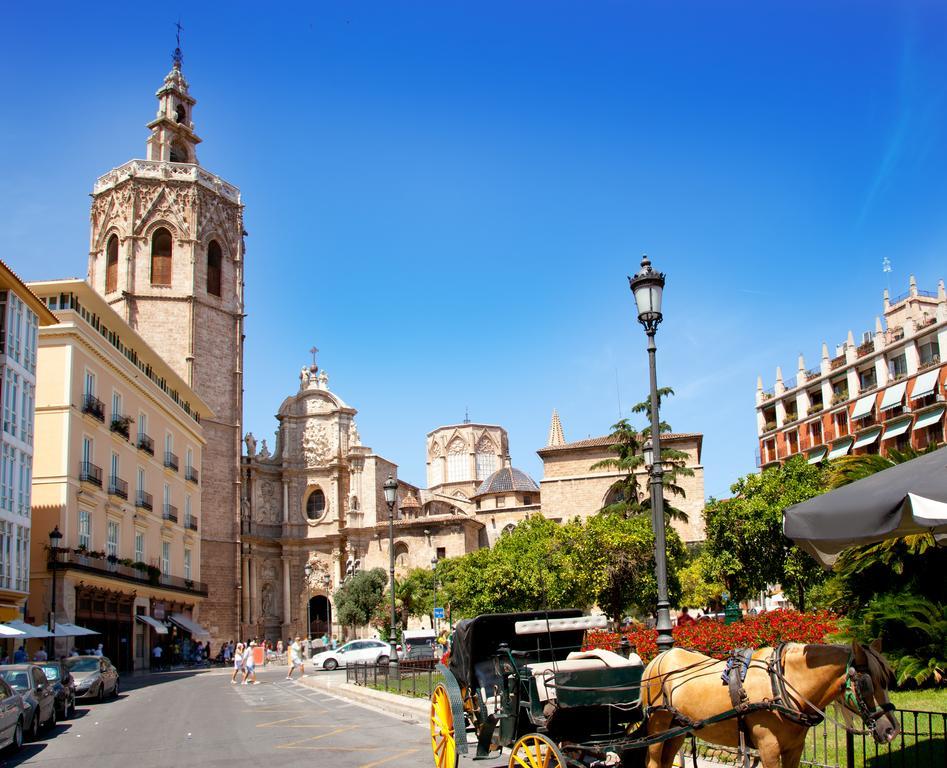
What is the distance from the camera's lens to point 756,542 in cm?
3186

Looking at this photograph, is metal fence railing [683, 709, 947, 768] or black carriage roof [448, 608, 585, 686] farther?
black carriage roof [448, 608, 585, 686]

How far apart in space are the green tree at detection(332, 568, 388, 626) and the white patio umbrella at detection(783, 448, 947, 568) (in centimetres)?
4861

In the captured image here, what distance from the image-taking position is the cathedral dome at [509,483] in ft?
229

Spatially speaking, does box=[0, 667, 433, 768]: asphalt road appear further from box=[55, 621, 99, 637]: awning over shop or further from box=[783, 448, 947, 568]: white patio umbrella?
box=[55, 621, 99, 637]: awning over shop

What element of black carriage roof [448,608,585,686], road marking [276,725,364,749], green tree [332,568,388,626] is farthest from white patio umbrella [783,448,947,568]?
green tree [332,568,388,626]

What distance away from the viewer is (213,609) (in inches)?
2064

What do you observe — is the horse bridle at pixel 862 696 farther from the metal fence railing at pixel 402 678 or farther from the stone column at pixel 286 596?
the stone column at pixel 286 596

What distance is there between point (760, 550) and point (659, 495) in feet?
74.5

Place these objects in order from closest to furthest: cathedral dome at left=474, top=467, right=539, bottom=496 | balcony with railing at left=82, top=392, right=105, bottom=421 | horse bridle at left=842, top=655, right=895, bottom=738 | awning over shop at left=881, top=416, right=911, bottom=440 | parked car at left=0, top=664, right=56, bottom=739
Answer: horse bridle at left=842, top=655, right=895, bottom=738 → parked car at left=0, top=664, right=56, bottom=739 → balcony with railing at left=82, top=392, right=105, bottom=421 → awning over shop at left=881, top=416, right=911, bottom=440 → cathedral dome at left=474, top=467, right=539, bottom=496

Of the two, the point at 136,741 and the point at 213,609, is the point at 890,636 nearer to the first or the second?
the point at 136,741

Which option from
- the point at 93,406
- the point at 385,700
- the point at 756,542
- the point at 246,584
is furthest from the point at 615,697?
the point at 246,584

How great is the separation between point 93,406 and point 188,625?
49.4ft

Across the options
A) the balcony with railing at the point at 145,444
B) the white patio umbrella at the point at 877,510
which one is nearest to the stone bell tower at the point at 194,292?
the balcony with railing at the point at 145,444

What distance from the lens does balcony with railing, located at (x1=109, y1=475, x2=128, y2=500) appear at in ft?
118
